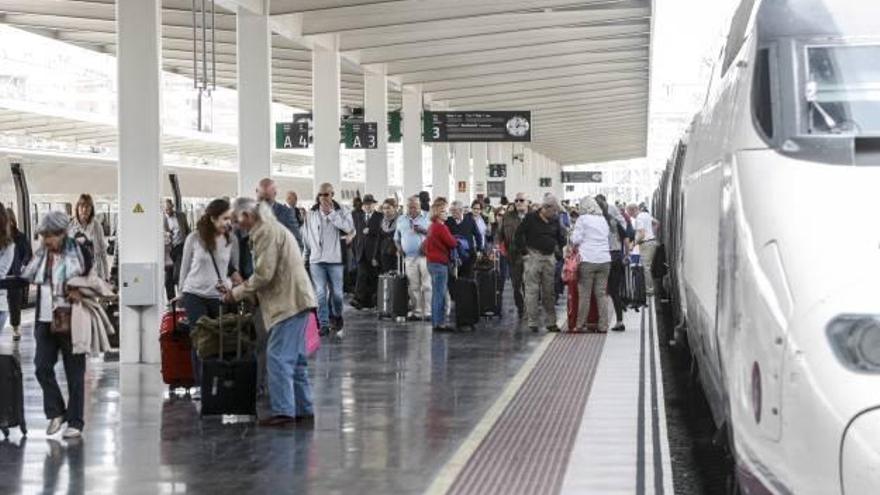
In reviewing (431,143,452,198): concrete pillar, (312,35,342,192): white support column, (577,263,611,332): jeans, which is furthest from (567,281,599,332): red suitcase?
(431,143,452,198): concrete pillar

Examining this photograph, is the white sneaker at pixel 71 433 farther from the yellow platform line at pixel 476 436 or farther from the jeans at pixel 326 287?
the jeans at pixel 326 287

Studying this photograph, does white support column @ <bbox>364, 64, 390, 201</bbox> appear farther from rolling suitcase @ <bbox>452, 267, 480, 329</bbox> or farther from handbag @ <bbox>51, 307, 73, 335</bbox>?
handbag @ <bbox>51, 307, 73, 335</bbox>

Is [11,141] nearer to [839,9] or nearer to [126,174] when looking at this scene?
[126,174]

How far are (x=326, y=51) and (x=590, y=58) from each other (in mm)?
9030

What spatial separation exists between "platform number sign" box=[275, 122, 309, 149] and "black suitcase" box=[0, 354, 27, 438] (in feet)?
72.8

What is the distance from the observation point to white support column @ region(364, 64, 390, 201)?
29750mm

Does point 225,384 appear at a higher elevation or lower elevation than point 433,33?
lower

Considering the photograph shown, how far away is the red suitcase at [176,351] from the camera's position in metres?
12.5

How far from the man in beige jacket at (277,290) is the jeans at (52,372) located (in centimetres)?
130

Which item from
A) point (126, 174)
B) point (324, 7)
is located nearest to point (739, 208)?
point (126, 174)

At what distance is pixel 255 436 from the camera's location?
1067cm

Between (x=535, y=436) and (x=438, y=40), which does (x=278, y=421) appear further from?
(x=438, y=40)

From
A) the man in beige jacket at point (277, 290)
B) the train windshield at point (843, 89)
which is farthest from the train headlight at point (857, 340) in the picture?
the man in beige jacket at point (277, 290)

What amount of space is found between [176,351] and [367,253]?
1021 cm
